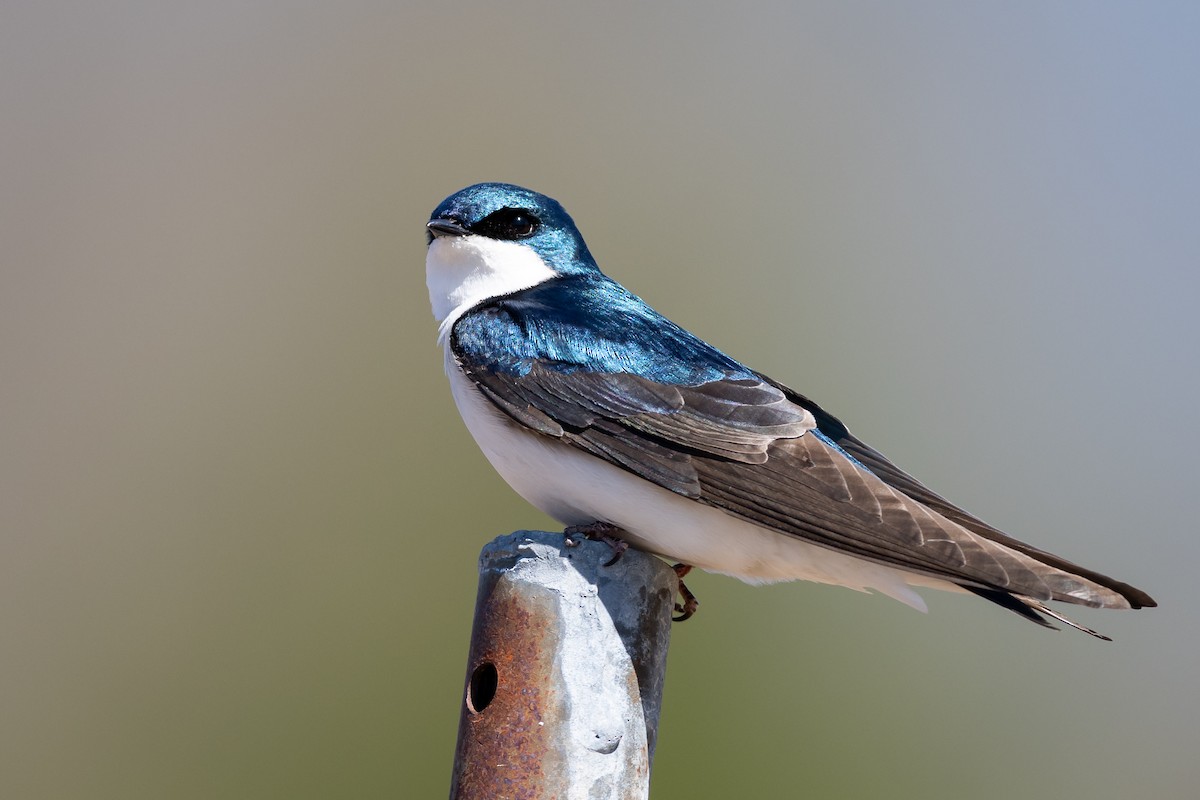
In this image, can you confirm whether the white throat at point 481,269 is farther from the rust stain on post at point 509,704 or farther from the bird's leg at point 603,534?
the rust stain on post at point 509,704

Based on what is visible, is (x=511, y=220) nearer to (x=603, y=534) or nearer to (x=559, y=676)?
(x=603, y=534)

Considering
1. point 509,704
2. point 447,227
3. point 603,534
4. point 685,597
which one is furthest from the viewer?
point 447,227

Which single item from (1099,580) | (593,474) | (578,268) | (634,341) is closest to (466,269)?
(578,268)

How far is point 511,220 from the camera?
1.99m

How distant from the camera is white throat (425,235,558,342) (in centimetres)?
196

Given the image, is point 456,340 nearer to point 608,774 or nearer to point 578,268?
point 578,268

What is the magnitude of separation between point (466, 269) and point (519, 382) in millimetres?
405

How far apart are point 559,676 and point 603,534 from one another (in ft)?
1.00

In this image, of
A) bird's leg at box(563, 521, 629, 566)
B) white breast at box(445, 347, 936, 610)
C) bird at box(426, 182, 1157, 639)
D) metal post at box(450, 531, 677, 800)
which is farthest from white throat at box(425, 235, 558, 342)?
metal post at box(450, 531, 677, 800)

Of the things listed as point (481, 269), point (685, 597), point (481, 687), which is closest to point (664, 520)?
point (685, 597)

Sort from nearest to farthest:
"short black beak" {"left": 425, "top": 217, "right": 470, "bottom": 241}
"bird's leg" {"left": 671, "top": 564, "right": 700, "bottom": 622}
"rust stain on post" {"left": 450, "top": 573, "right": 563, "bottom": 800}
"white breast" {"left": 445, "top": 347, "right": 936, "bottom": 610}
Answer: "rust stain on post" {"left": 450, "top": 573, "right": 563, "bottom": 800} < "white breast" {"left": 445, "top": 347, "right": 936, "bottom": 610} < "bird's leg" {"left": 671, "top": 564, "right": 700, "bottom": 622} < "short black beak" {"left": 425, "top": 217, "right": 470, "bottom": 241}

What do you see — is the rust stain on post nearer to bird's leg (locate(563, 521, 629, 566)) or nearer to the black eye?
bird's leg (locate(563, 521, 629, 566))

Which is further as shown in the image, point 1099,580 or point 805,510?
point 805,510

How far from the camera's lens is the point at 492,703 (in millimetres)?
1211
